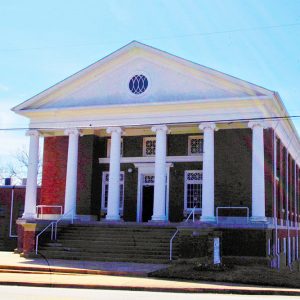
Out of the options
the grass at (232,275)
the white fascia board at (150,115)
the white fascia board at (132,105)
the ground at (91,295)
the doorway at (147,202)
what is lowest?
the ground at (91,295)

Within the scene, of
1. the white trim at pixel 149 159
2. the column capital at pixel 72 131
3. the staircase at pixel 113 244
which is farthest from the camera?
the white trim at pixel 149 159

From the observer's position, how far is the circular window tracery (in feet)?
93.2

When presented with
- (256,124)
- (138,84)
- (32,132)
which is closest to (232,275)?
(256,124)

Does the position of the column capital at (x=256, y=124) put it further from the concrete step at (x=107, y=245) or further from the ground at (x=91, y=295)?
the ground at (x=91, y=295)

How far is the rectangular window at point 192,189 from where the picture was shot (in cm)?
2980

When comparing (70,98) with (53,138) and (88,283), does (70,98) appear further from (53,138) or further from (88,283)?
(88,283)

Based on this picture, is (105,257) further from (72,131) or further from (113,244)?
(72,131)

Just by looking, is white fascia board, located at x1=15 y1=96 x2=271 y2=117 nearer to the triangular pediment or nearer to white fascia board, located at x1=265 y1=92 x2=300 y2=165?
the triangular pediment

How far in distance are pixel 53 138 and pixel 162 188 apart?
864cm

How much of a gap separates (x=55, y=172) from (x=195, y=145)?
8.16 metres

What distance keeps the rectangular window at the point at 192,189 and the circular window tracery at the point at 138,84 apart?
207 inches

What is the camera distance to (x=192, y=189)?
1186 inches

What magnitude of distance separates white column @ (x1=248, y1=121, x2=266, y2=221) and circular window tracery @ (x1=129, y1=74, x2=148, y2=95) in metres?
5.93

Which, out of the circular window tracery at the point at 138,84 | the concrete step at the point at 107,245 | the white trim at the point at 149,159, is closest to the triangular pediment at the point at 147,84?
the circular window tracery at the point at 138,84
